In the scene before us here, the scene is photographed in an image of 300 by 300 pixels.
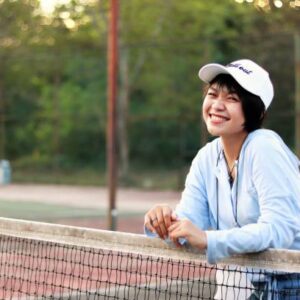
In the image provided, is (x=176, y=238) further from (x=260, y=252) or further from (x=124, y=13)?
(x=124, y=13)

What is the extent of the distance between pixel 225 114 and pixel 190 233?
0.41 metres

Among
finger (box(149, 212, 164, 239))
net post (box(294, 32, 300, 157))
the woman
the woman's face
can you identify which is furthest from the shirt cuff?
net post (box(294, 32, 300, 157))

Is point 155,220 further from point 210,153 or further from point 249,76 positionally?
point 249,76

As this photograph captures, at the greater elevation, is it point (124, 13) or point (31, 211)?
point (124, 13)

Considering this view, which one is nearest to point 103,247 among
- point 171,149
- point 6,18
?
point 171,149

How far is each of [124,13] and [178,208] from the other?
107 feet

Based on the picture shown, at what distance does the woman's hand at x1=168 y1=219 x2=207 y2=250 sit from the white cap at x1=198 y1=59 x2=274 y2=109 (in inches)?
18.5

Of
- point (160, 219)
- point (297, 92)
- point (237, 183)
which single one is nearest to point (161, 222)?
point (160, 219)

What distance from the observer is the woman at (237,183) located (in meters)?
2.69

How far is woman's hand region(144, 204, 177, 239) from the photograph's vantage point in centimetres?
288

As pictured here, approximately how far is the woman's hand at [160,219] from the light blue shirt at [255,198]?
94 mm

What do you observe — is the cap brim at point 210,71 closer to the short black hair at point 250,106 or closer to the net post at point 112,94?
the short black hair at point 250,106

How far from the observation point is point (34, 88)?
114 ft

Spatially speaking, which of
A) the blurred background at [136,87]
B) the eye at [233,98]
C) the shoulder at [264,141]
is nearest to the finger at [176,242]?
the shoulder at [264,141]
